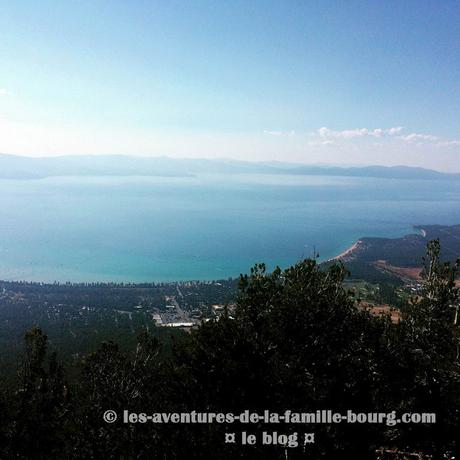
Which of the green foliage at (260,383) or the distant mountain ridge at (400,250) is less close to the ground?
the green foliage at (260,383)

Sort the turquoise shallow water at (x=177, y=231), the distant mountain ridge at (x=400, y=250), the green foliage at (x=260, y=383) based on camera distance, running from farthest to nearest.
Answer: the turquoise shallow water at (x=177, y=231)
the distant mountain ridge at (x=400, y=250)
the green foliage at (x=260, y=383)

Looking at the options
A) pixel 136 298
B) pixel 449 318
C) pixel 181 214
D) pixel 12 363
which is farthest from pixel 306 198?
pixel 449 318

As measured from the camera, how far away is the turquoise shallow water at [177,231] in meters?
78.5

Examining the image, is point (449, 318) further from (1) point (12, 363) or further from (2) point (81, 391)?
(1) point (12, 363)

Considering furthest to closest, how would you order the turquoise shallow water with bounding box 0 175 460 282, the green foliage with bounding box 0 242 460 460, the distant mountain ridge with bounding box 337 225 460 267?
the turquoise shallow water with bounding box 0 175 460 282 → the distant mountain ridge with bounding box 337 225 460 267 → the green foliage with bounding box 0 242 460 460

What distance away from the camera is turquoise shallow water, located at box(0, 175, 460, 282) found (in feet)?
258

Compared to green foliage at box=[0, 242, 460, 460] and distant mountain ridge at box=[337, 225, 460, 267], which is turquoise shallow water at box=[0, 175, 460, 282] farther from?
green foliage at box=[0, 242, 460, 460]

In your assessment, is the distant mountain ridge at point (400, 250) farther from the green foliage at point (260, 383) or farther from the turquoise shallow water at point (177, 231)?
the green foliage at point (260, 383)

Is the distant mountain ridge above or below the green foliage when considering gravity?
below

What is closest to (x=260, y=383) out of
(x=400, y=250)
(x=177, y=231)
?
(x=400, y=250)

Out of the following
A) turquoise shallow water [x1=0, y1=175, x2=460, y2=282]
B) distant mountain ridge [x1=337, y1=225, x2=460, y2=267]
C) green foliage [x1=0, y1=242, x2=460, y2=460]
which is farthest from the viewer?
turquoise shallow water [x1=0, y1=175, x2=460, y2=282]

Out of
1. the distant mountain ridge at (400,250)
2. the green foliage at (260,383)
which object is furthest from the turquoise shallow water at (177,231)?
the green foliage at (260,383)

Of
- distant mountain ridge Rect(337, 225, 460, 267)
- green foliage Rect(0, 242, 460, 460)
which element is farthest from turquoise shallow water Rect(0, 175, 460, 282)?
green foliage Rect(0, 242, 460, 460)

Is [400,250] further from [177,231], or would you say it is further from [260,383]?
[260,383]
